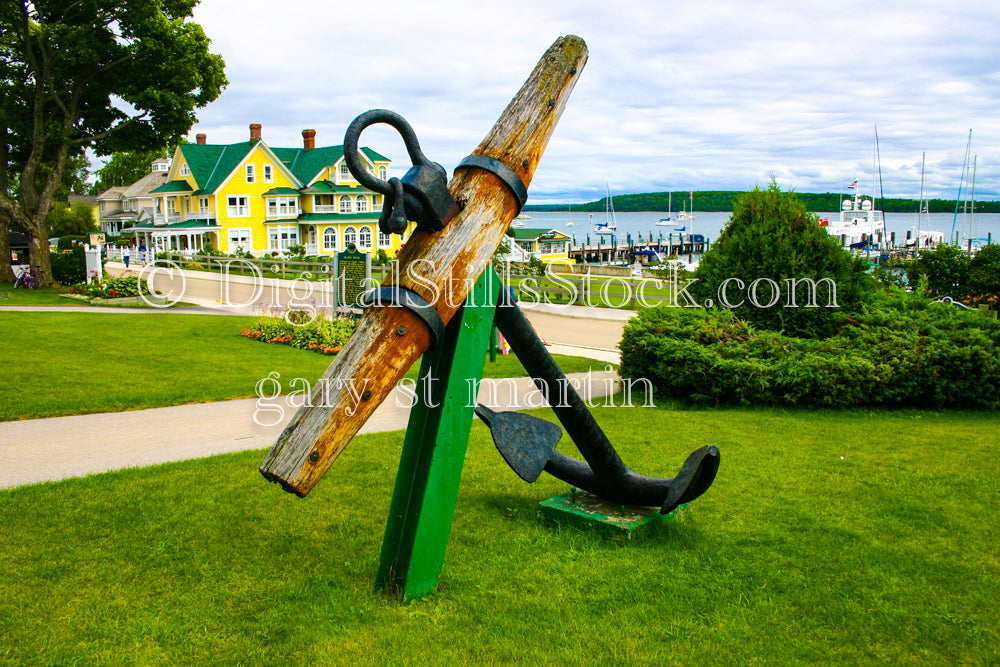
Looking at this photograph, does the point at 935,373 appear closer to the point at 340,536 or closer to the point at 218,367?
the point at 340,536

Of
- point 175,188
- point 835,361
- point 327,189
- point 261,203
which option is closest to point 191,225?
point 175,188

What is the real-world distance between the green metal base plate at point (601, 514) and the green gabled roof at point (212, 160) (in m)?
43.9

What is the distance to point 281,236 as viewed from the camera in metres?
46.5

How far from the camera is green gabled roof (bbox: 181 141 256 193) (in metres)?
44.9

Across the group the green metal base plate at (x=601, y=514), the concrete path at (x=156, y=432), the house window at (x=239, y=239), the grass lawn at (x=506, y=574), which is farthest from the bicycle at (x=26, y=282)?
the green metal base plate at (x=601, y=514)

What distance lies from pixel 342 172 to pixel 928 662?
46900 mm

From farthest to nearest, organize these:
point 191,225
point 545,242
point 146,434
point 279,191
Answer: point 545,242
point 279,191
point 191,225
point 146,434

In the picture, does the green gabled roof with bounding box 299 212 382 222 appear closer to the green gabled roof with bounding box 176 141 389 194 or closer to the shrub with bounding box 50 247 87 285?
the green gabled roof with bounding box 176 141 389 194

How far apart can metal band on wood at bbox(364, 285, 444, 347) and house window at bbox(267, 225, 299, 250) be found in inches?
1788

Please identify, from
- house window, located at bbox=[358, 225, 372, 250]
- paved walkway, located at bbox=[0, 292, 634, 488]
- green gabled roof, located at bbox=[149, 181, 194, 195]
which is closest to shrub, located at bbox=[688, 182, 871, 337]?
paved walkway, located at bbox=[0, 292, 634, 488]

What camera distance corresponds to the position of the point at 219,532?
4727mm

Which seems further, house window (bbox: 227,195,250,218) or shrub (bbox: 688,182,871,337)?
house window (bbox: 227,195,250,218)

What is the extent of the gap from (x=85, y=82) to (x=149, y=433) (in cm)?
2280

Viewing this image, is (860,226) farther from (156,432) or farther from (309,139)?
(156,432)
